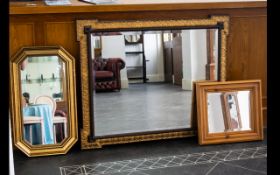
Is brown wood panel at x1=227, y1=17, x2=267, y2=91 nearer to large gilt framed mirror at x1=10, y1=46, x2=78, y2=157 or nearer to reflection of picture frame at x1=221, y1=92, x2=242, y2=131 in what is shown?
reflection of picture frame at x1=221, y1=92, x2=242, y2=131

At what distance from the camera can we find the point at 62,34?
255cm

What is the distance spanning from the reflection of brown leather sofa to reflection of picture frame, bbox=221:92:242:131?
0.90 metres

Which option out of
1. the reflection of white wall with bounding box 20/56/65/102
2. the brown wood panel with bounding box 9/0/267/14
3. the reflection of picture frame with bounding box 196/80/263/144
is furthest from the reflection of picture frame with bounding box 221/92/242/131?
the reflection of white wall with bounding box 20/56/65/102

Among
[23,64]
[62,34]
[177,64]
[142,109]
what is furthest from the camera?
[142,109]

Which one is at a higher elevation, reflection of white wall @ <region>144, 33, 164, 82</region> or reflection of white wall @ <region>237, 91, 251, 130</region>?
reflection of white wall @ <region>144, 33, 164, 82</region>

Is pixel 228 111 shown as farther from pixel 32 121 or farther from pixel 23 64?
pixel 23 64

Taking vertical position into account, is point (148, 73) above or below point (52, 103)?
above

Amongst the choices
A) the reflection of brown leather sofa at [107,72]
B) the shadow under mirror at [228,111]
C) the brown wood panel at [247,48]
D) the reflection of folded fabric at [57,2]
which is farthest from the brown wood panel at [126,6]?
the shadow under mirror at [228,111]

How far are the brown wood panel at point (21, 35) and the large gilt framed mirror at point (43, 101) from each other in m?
0.12

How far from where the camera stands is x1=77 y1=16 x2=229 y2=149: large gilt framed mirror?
100 inches

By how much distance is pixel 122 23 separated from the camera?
2520mm

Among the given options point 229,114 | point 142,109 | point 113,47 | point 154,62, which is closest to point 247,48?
point 229,114

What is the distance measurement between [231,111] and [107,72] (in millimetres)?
1087
